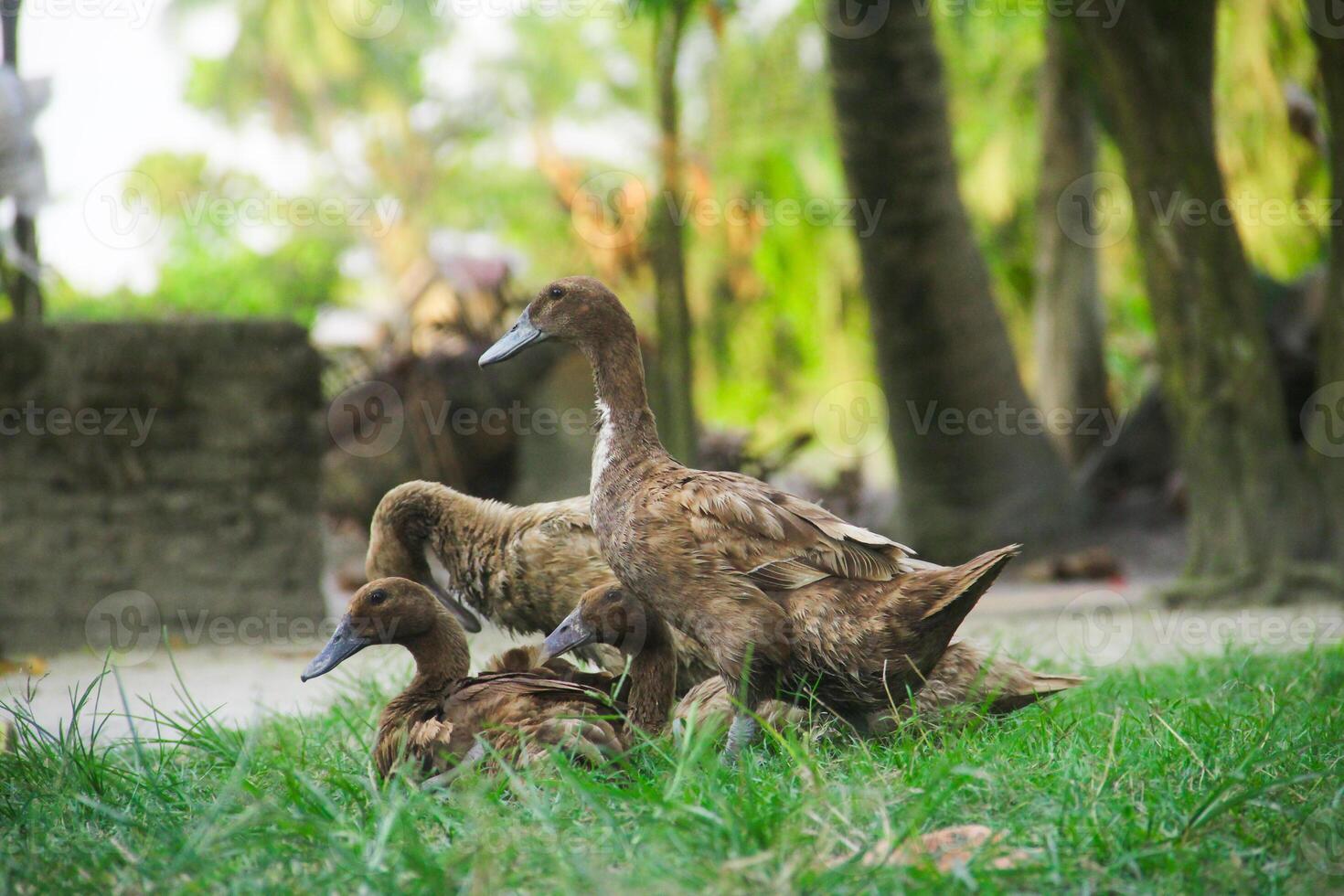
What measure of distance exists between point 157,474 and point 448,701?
→ 13.5ft

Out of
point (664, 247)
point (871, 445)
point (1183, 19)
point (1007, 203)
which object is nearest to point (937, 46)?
point (1183, 19)

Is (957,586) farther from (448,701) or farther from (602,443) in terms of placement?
(448,701)

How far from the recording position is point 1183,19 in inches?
305

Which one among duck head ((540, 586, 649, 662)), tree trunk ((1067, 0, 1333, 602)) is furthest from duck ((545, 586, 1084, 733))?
tree trunk ((1067, 0, 1333, 602))

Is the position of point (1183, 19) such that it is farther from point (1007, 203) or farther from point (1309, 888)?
point (1007, 203)

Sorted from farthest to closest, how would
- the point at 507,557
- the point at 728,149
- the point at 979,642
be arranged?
the point at 728,149, the point at 979,642, the point at 507,557

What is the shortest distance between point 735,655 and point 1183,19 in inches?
233

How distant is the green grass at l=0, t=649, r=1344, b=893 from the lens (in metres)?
2.57

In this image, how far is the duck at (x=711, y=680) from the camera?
3.73 meters

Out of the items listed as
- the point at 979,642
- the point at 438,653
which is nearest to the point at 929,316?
the point at 979,642

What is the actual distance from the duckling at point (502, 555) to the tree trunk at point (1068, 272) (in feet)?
28.5

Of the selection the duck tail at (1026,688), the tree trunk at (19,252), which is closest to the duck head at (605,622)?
the duck tail at (1026,688)

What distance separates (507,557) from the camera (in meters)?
4.42

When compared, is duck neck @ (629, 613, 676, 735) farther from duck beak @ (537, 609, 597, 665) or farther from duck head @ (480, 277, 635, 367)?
duck head @ (480, 277, 635, 367)
